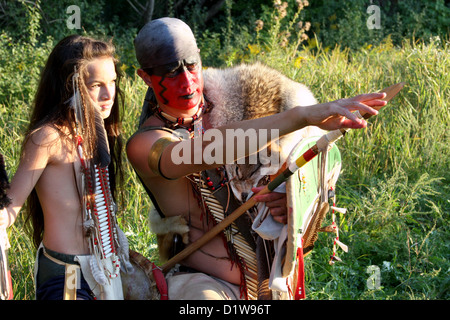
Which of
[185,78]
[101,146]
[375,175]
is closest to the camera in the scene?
[101,146]

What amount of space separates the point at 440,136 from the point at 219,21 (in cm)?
674

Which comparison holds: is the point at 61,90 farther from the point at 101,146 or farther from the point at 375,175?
the point at 375,175

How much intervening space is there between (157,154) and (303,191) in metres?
0.61

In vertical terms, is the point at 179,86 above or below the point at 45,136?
above

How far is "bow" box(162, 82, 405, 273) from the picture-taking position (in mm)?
2100

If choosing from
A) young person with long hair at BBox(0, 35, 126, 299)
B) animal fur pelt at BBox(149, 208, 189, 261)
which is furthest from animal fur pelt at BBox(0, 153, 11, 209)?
animal fur pelt at BBox(149, 208, 189, 261)

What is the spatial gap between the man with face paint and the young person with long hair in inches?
7.5

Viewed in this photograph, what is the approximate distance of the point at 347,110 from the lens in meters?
Result: 1.97

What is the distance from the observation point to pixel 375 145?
4832mm

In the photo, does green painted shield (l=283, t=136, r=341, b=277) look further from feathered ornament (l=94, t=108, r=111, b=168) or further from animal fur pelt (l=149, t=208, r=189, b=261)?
feathered ornament (l=94, t=108, r=111, b=168)

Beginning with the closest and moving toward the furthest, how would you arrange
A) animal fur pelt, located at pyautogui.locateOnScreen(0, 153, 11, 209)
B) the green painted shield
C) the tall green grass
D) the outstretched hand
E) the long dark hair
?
the outstretched hand, animal fur pelt, located at pyautogui.locateOnScreen(0, 153, 11, 209), the green painted shield, the long dark hair, the tall green grass

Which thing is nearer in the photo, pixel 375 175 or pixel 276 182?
pixel 276 182

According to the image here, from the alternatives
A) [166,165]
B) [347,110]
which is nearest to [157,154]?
[166,165]
